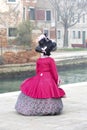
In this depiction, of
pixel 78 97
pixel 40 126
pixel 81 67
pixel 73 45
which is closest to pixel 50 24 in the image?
pixel 73 45

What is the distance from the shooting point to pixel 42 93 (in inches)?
223

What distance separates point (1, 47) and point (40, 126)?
70.6 feet

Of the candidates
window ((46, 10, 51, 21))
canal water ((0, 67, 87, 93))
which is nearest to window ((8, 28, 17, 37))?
canal water ((0, 67, 87, 93))

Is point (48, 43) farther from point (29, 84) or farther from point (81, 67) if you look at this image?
point (81, 67)

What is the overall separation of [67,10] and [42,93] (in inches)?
1202

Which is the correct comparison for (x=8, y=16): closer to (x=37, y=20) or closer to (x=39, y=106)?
(x=37, y=20)

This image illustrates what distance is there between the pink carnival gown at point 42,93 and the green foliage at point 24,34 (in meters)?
20.5

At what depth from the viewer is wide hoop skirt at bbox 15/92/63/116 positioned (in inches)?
222

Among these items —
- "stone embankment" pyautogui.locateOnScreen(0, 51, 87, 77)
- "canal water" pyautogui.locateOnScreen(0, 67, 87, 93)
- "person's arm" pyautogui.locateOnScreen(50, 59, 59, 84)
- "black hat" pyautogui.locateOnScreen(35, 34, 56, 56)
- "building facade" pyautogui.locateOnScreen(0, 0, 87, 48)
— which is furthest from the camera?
"building facade" pyautogui.locateOnScreen(0, 0, 87, 48)

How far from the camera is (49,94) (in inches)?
223

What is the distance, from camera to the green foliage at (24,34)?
1043 inches

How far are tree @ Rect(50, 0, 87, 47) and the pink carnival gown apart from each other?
29.2 m

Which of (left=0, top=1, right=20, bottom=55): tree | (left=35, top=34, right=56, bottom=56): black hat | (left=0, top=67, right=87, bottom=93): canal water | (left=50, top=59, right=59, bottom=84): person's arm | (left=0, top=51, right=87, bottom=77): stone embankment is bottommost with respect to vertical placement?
(left=0, top=67, right=87, bottom=93): canal water

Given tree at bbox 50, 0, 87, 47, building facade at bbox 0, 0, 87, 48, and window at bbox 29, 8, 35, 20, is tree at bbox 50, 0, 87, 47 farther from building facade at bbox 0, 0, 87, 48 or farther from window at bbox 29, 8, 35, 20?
window at bbox 29, 8, 35, 20
